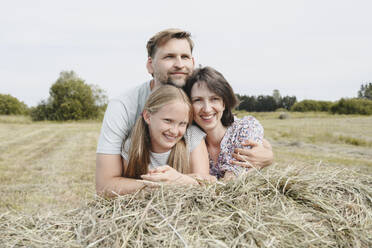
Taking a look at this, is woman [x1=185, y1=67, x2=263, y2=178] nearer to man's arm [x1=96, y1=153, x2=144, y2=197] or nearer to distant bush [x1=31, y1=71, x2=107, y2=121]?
man's arm [x1=96, y1=153, x2=144, y2=197]

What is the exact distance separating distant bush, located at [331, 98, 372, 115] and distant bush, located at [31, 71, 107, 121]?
28160mm

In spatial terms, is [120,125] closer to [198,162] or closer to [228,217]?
[198,162]

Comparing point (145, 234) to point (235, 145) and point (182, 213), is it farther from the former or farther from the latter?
point (235, 145)

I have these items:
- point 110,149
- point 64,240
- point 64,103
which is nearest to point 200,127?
point 110,149

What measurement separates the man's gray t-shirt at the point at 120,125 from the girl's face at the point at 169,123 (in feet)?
0.69

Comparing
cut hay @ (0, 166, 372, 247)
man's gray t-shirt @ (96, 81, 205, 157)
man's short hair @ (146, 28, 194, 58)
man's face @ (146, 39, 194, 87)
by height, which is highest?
man's short hair @ (146, 28, 194, 58)

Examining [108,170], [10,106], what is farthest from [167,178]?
[10,106]

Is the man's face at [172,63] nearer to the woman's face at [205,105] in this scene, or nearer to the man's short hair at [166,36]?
the man's short hair at [166,36]

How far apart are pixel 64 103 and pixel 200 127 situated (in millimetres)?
39807

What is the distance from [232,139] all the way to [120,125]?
1.06m

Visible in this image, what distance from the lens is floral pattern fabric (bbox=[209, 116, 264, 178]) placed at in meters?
3.03

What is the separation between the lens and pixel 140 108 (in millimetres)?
3219

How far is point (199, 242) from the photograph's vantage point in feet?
4.72

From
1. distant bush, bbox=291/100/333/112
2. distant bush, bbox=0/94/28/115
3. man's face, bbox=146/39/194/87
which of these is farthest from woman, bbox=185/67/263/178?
distant bush, bbox=0/94/28/115
